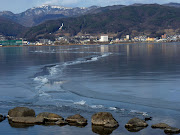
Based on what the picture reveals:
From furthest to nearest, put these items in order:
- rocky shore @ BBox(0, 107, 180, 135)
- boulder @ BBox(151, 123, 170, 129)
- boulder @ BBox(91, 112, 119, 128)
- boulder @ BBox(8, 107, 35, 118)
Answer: boulder @ BBox(8, 107, 35, 118) → boulder @ BBox(91, 112, 119, 128) → rocky shore @ BBox(0, 107, 180, 135) → boulder @ BBox(151, 123, 170, 129)

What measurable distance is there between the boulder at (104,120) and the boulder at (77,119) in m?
0.52

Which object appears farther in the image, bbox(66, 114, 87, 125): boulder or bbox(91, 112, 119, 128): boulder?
bbox(66, 114, 87, 125): boulder

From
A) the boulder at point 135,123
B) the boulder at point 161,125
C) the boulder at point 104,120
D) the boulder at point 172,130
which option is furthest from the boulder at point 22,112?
the boulder at point 172,130

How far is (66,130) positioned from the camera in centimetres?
1426

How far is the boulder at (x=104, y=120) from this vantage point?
14.7 metres

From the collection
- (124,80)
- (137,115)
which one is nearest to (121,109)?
(137,115)

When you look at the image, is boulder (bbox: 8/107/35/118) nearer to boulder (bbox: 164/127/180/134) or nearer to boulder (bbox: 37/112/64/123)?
boulder (bbox: 37/112/64/123)

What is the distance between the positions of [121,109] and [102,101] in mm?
2559

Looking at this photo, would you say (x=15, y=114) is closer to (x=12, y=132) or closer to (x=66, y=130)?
(x=12, y=132)

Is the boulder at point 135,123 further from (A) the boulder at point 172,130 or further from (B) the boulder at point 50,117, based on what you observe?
(B) the boulder at point 50,117

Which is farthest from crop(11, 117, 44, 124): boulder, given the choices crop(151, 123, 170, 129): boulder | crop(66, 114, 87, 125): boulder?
crop(151, 123, 170, 129): boulder

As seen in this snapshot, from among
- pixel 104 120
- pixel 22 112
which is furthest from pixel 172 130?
pixel 22 112

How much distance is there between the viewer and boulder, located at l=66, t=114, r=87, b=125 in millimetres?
15273

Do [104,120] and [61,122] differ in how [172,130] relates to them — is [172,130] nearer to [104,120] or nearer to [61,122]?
[104,120]
